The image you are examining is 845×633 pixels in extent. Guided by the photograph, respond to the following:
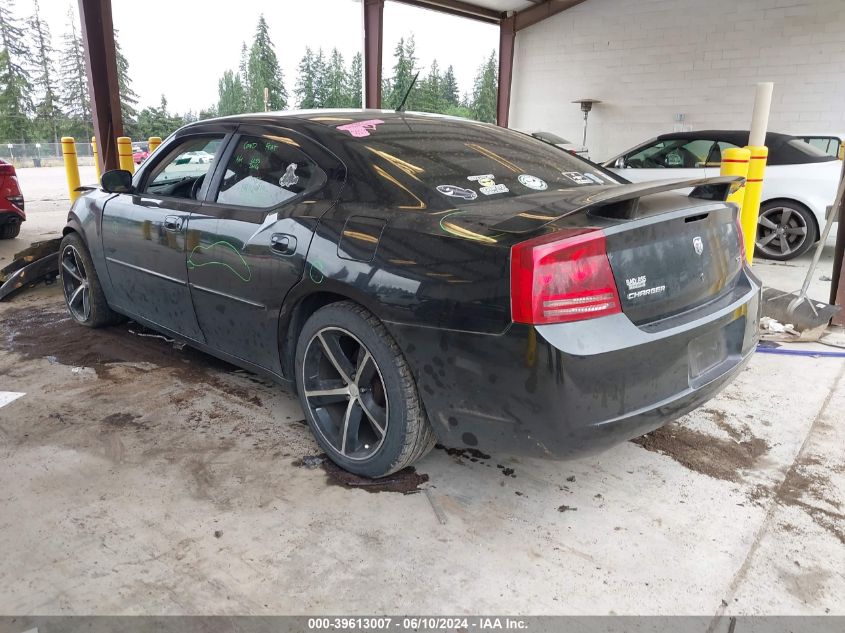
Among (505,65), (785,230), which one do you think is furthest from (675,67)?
(785,230)

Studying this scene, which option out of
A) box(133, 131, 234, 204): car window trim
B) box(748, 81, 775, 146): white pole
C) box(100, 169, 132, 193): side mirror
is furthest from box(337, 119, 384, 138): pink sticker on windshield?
box(748, 81, 775, 146): white pole

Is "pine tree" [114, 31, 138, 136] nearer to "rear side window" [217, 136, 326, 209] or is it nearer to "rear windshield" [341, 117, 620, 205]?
"rear side window" [217, 136, 326, 209]

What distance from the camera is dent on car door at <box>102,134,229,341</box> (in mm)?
3203

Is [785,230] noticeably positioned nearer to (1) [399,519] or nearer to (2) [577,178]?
(2) [577,178]

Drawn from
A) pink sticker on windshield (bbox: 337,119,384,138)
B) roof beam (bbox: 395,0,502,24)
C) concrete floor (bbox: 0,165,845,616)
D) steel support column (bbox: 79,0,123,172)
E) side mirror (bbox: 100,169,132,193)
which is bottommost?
concrete floor (bbox: 0,165,845,616)

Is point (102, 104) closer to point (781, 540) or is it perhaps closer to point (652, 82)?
point (781, 540)

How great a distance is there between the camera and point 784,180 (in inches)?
286

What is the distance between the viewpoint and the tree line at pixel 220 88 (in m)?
19.0

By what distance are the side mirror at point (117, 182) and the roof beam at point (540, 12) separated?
46.3 feet

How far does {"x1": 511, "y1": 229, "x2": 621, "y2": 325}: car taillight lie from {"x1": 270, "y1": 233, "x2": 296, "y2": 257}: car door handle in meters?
→ 1.04

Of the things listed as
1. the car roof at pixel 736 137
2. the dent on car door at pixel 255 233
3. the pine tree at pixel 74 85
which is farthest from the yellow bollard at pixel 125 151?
the pine tree at pixel 74 85

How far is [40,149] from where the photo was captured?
31281 mm

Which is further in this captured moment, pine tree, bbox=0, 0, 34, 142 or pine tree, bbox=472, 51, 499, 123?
pine tree, bbox=0, 0, 34, 142

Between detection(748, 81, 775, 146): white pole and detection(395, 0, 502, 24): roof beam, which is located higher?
detection(395, 0, 502, 24): roof beam
